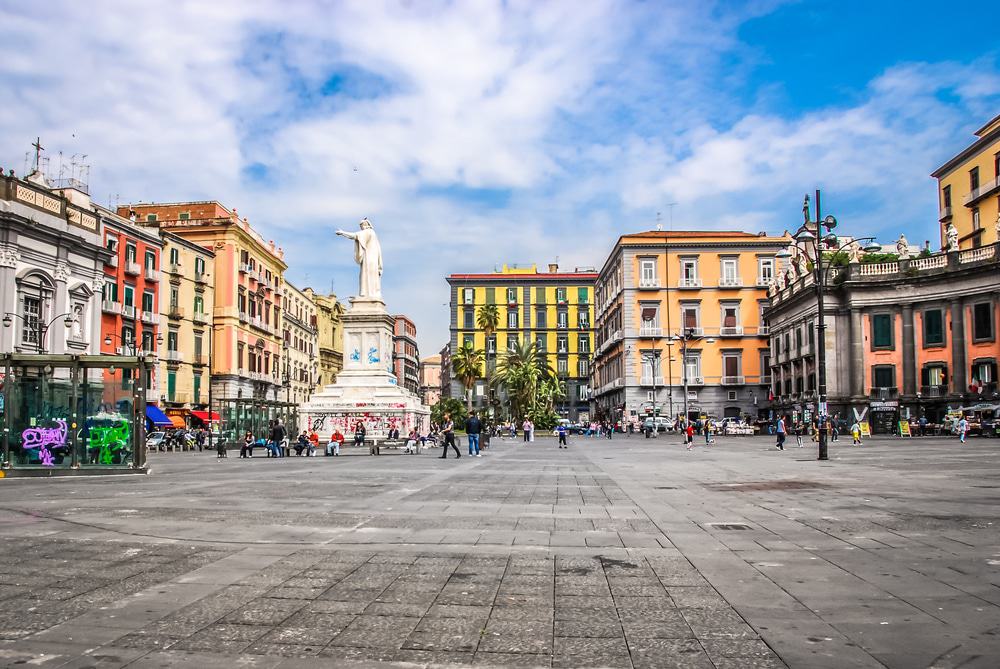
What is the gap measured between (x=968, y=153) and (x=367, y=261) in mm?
42917

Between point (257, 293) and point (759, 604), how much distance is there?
6677 cm

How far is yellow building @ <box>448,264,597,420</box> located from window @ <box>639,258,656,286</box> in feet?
101

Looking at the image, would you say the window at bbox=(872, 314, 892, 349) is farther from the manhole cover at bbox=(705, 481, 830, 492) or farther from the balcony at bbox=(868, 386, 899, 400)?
the manhole cover at bbox=(705, 481, 830, 492)

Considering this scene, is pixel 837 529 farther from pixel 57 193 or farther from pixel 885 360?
pixel 885 360

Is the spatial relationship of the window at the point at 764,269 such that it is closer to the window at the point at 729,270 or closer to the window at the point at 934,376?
the window at the point at 729,270

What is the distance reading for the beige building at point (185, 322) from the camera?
54.8 meters

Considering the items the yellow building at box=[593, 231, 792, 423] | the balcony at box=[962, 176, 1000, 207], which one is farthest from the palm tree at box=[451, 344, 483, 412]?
the balcony at box=[962, 176, 1000, 207]

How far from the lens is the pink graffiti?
1992cm

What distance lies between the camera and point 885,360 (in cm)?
5406

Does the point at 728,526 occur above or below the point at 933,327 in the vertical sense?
below

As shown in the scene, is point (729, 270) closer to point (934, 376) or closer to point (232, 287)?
point (934, 376)

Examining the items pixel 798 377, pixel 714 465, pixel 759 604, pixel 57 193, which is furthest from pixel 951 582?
pixel 798 377

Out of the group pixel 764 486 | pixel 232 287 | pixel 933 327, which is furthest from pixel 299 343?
pixel 764 486

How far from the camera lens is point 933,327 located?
52438mm
